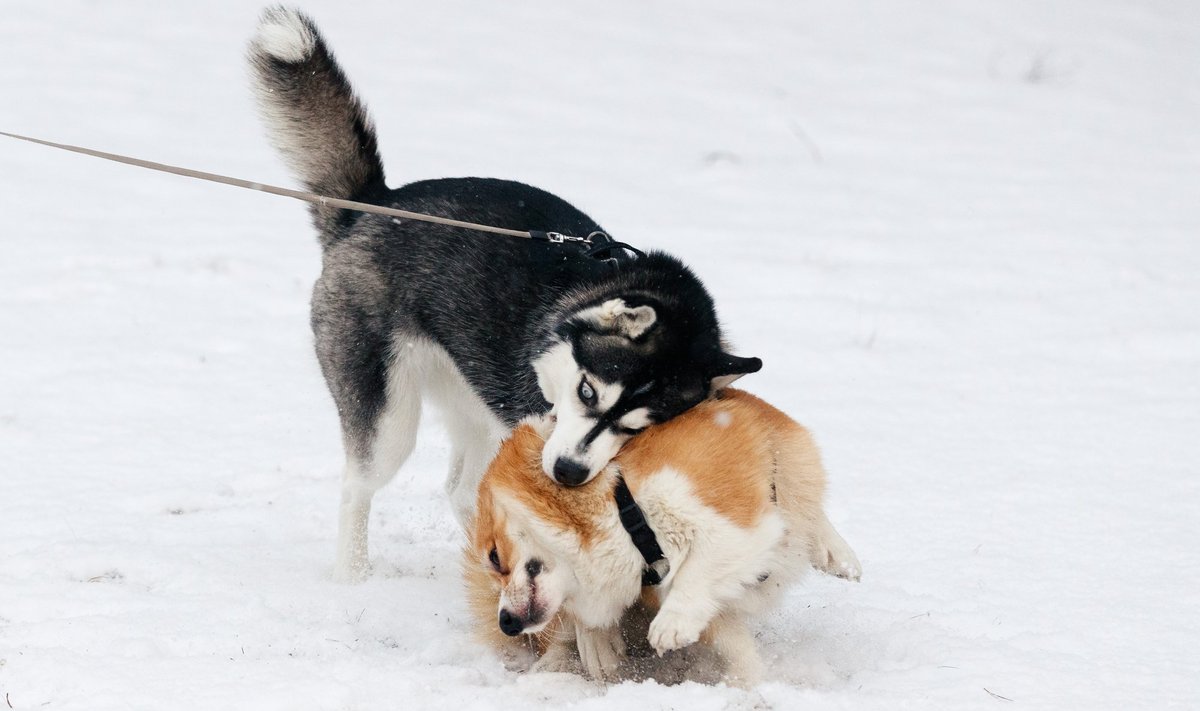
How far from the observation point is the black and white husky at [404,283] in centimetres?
404

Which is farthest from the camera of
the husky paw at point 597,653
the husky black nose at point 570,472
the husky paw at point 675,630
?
the husky paw at point 597,653

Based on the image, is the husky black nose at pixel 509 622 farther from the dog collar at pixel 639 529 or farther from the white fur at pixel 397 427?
the white fur at pixel 397 427

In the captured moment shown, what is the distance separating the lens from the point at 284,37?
4.22 metres

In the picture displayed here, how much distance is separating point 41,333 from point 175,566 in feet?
10.6

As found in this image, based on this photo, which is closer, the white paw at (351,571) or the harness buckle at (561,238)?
the harness buckle at (561,238)

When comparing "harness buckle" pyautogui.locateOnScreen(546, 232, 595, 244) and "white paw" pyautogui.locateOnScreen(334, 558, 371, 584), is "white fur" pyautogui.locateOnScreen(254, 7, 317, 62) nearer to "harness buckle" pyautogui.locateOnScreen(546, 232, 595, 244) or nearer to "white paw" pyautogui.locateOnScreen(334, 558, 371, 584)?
"harness buckle" pyautogui.locateOnScreen(546, 232, 595, 244)

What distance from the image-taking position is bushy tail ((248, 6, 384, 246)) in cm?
426

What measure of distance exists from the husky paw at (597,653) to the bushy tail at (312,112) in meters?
2.16

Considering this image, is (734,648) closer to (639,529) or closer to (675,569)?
(675,569)

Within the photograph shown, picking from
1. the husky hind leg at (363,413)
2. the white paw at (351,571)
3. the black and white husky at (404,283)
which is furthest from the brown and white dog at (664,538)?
the husky hind leg at (363,413)

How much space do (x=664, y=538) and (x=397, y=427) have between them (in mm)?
1809

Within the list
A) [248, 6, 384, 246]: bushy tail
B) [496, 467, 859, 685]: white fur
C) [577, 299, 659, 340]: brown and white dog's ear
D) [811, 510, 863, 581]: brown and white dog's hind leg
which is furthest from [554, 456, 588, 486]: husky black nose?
[248, 6, 384, 246]: bushy tail

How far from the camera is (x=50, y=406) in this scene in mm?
5582

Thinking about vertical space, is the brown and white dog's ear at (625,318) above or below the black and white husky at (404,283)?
above
